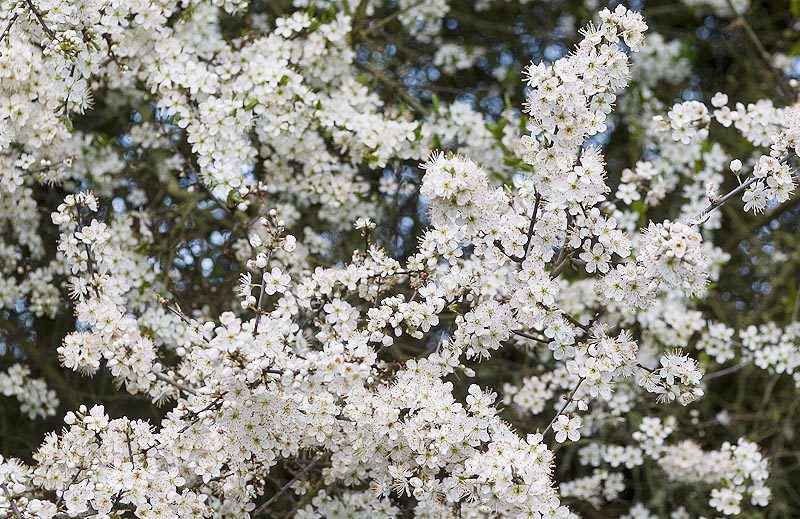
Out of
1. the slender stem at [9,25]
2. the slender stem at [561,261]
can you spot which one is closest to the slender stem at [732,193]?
the slender stem at [561,261]

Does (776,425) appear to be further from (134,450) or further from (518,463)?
(134,450)

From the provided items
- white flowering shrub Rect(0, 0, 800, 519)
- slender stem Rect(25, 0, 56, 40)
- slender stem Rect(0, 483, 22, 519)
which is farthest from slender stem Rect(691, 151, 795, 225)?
slender stem Rect(25, 0, 56, 40)

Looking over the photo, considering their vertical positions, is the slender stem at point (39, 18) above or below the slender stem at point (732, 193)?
above

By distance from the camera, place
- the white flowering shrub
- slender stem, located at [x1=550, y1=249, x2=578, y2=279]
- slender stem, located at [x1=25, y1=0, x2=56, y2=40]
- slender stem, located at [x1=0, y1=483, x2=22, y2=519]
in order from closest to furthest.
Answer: slender stem, located at [x1=0, y1=483, x2=22, y2=519], the white flowering shrub, slender stem, located at [x1=550, y1=249, x2=578, y2=279], slender stem, located at [x1=25, y1=0, x2=56, y2=40]

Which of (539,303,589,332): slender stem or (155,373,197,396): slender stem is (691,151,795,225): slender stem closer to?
(539,303,589,332): slender stem

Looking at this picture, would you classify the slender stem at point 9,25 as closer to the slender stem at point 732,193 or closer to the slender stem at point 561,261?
the slender stem at point 561,261

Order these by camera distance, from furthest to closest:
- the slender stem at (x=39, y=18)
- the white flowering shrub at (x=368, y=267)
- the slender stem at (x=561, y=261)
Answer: the slender stem at (x=39, y=18) → the slender stem at (x=561, y=261) → the white flowering shrub at (x=368, y=267)

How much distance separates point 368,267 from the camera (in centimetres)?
302

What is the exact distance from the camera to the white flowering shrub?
271 centimetres

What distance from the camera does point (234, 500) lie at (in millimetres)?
2984

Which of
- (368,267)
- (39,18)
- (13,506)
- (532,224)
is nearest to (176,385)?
(13,506)

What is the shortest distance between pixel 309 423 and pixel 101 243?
1.08 metres

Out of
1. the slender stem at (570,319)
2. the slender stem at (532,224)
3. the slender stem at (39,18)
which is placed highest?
the slender stem at (39,18)

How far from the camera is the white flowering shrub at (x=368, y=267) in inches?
107
